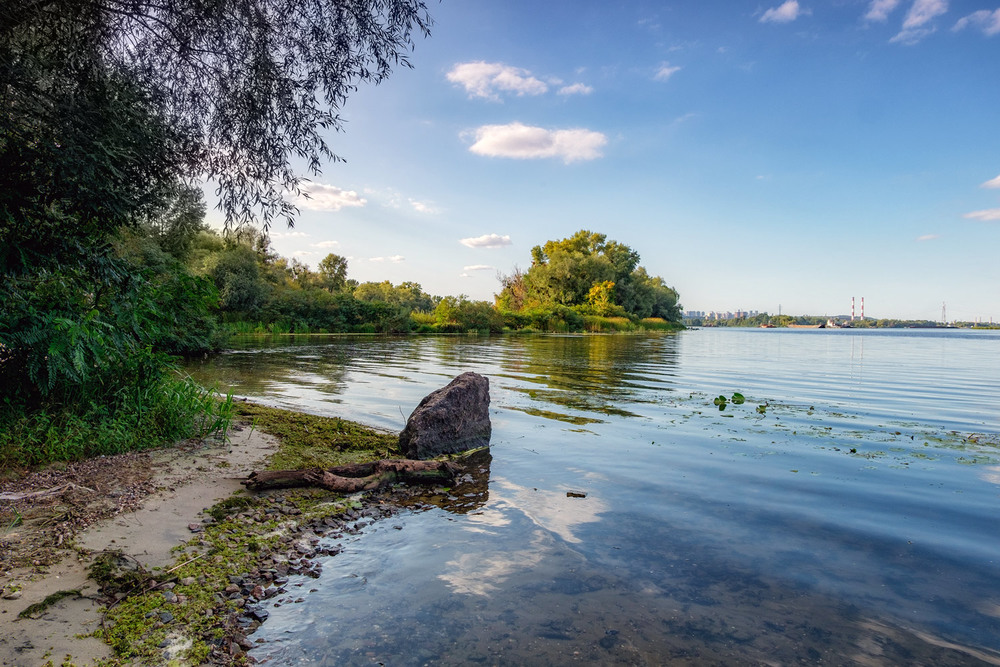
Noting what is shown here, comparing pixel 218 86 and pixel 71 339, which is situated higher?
pixel 218 86

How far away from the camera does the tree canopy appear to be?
289ft

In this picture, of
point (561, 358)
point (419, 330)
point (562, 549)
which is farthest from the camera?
point (419, 330)

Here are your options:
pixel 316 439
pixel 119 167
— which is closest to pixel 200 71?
pixel 119 167

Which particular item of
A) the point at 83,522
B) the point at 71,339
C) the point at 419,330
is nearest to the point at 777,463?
the point at 83,522

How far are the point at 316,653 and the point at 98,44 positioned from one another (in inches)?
322

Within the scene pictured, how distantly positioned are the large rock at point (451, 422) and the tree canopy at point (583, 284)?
2755 inches

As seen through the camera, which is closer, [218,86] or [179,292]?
[218,86]

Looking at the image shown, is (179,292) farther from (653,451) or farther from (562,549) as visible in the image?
(653,451)

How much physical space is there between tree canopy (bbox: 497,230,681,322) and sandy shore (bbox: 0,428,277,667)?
240 ft

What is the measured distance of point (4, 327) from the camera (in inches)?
244

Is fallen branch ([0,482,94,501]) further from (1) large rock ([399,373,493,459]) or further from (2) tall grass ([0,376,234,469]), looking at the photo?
(1) large rock ([399,373,493,459])

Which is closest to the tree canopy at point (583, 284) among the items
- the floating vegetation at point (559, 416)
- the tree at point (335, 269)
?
the tree at point (335, 269)

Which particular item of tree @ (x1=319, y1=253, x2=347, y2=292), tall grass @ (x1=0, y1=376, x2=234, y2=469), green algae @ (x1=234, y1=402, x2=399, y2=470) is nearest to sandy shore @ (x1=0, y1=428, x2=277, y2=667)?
tall grass @ (x1=0, y1=376, x2=234, y2=469)

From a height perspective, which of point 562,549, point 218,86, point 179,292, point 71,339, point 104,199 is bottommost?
point 562,549
